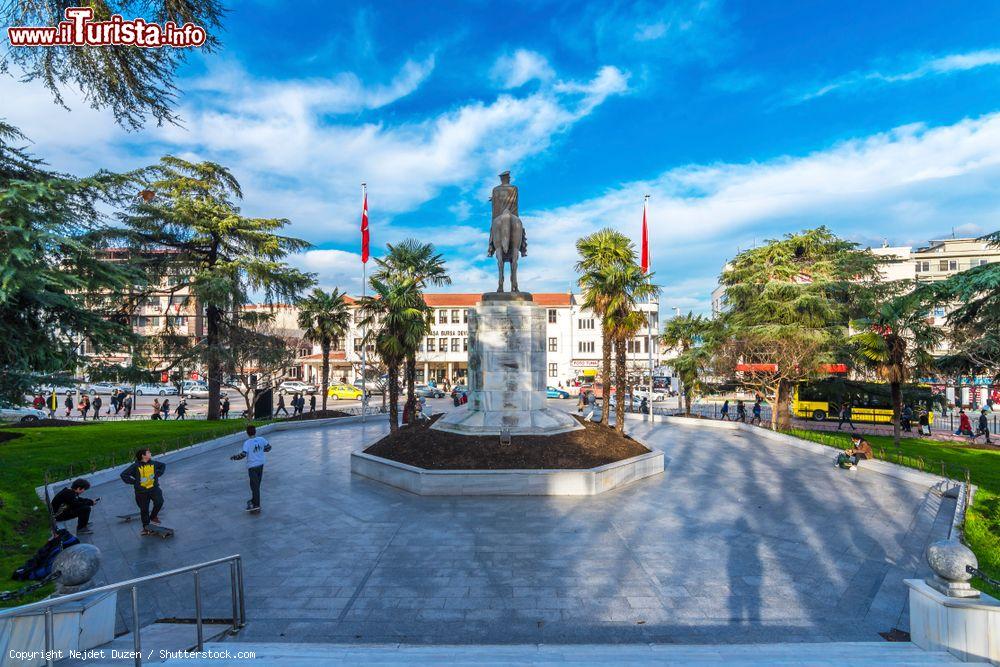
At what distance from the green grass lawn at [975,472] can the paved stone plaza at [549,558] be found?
0.63m

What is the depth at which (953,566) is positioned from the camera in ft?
15.8

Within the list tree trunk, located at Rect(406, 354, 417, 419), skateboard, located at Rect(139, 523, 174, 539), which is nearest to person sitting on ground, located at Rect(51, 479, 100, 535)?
skateboard, located at Rect(139, 523, 174, 539)

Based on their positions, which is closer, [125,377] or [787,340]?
[125,377]

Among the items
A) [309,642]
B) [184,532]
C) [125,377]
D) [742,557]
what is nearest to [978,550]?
[742,557]

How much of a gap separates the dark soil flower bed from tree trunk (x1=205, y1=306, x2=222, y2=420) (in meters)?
14.5

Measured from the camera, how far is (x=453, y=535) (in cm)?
858

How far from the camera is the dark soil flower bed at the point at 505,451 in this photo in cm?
1197

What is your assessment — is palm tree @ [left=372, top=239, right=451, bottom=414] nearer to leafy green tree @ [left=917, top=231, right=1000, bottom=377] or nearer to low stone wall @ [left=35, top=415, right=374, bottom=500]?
low stone wall @ [left=35, top=415, right=374, bottom=500]

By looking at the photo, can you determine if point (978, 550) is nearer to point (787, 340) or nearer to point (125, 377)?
point (787, 340)

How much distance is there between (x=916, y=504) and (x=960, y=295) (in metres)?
5.38

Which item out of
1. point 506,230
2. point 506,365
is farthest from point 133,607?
point 506,230

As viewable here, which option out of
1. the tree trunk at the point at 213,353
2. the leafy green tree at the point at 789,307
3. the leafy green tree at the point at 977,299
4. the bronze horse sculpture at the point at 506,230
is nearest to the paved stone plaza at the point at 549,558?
the leafy green tree at the point at 977,299

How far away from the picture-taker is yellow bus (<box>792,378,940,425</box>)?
28.0 m

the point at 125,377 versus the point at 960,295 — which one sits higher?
the point at 960,295
